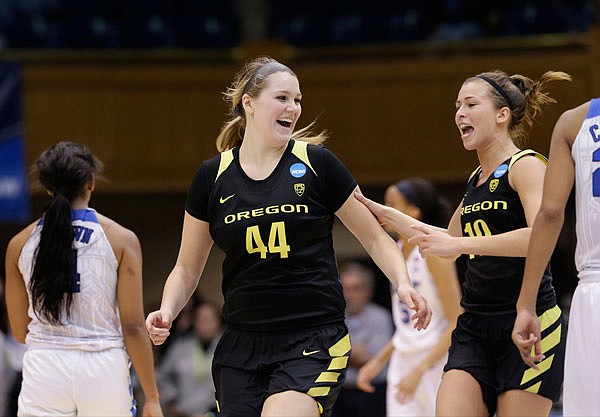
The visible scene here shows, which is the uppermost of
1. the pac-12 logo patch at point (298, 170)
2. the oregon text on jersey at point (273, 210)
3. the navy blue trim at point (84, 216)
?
the pac-12 logo patch at point (298, 170)

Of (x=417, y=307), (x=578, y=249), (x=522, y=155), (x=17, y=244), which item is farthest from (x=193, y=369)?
(x=578, y=249)

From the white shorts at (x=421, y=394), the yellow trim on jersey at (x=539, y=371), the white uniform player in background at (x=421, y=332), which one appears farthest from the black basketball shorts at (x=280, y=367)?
the white shorts at (x=421, y=394)

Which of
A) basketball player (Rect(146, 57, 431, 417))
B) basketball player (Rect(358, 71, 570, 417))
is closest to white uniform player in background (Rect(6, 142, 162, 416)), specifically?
basketball player (Rect(146, 57, 431, 417))

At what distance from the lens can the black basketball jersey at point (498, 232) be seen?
4211 mm

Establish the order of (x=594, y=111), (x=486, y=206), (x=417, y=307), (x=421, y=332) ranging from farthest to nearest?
(x=421, y=332), (x=486, y=206), (x=417, y=307), (x=594, y=111)

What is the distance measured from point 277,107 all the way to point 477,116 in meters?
0.91

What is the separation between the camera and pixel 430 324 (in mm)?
5938

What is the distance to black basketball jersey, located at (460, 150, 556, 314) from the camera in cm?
421

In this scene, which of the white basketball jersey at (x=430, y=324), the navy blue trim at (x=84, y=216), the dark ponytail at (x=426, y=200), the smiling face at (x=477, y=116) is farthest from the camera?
the dark ponytail at (x=426, y=200)

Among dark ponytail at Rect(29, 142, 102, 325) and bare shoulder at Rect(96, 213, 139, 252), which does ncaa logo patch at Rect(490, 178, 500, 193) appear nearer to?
bare shoulder at Rect(96, 213, 139, 252)

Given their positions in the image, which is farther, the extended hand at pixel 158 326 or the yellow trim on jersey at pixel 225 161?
the yellow trim on jersey at pixel 225 161

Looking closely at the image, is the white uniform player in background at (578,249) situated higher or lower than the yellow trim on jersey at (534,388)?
higher

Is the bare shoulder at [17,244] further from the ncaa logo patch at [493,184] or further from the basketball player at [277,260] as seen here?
the ncaa logo patch at [493,184]

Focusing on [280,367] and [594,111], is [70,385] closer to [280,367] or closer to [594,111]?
[280,367]
